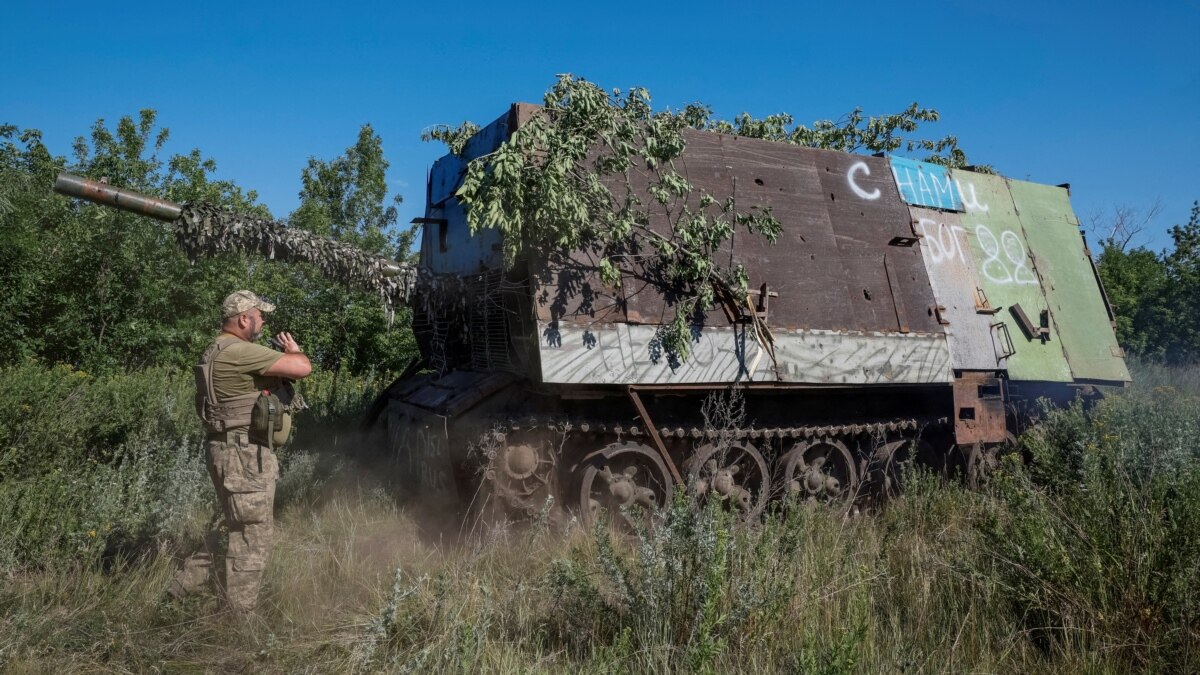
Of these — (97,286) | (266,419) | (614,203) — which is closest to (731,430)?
(614,203)

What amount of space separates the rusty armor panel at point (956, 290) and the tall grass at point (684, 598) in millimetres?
2322

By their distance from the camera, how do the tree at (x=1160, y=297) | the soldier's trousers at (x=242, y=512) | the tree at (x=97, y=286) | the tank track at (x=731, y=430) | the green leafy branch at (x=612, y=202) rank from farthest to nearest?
the tree at (x=1160, y=297), the tree at (x=97, y=286), the tank track at (x=731, y=430), the green leafy branch at (x=612, y=202), the soldier's trousers at (x=242, y=512)

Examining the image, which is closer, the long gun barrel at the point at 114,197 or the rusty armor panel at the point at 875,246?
the long gun barrel at the point at 114,197

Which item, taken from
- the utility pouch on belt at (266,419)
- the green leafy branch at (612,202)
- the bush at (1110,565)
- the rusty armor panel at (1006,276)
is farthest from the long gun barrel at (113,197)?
the rusty armor panel at (1006,276)

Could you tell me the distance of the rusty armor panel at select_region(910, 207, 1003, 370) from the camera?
7957 mm

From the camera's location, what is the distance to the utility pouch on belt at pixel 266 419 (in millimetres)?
4738

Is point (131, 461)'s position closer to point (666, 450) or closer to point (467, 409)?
point (467, 409)

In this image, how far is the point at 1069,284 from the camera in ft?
31.0

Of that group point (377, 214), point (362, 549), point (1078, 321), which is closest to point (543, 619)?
point (362, 549)

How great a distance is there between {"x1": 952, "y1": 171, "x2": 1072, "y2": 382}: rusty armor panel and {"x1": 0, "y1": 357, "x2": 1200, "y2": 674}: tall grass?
2778mm

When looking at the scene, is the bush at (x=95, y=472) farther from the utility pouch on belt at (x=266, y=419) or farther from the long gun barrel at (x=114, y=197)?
the long gun barrel at (x=114, y=197)

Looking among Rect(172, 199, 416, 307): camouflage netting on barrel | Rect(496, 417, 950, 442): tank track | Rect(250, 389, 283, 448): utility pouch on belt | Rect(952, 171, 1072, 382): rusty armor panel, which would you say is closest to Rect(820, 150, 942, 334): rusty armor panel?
Rect(496, 417, 950, 442): tank track

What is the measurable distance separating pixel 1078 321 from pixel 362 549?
26.9ft

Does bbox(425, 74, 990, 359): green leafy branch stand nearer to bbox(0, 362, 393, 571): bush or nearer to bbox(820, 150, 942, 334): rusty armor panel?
bbox(820, 150, 942, 334): rusty armor panel
